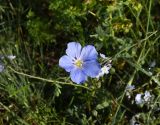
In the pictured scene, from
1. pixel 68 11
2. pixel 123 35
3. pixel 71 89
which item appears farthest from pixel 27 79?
pixel 123 35

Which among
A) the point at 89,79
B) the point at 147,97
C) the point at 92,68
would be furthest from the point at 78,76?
the point at 147,97

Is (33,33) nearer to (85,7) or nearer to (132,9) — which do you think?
(85,7)

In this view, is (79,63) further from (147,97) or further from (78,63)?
(147,97)

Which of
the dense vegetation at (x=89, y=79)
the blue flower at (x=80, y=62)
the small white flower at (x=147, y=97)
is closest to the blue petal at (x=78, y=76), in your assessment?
the blue flower at (x=80, y=62)

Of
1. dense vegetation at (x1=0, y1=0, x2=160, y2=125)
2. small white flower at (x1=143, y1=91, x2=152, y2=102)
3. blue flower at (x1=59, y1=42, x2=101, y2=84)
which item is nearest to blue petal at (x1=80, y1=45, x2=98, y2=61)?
blue flower at (x1=59, y1=42, x2=101, y2=84)

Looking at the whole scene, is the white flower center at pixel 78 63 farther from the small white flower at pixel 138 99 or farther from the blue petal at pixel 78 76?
the small white flower at pixel 138 99

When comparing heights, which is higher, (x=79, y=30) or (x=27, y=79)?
(x=79, y=30)
